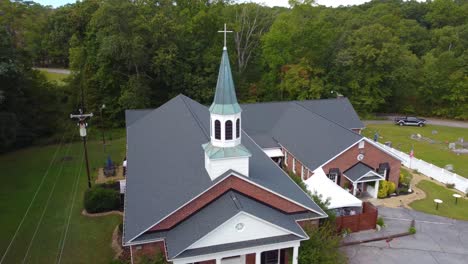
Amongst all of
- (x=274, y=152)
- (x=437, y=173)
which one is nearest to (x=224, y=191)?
(x=274, y=152)

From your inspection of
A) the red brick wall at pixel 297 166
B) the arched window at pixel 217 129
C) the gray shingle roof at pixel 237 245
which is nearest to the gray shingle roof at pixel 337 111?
the red brick wall at pixel 297 166

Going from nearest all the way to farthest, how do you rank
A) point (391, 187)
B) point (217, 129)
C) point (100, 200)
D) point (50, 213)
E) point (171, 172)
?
point (217, 129) → point (171, 172) → point (100, 200) → point (50, 213) → point (391, 187)

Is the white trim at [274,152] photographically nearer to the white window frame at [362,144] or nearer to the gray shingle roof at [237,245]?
the white window frame at [362,144]

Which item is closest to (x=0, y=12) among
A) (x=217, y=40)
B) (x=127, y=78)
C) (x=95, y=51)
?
(x=95, y=51)

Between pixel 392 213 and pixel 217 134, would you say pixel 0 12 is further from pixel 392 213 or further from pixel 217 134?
pixel 392 213

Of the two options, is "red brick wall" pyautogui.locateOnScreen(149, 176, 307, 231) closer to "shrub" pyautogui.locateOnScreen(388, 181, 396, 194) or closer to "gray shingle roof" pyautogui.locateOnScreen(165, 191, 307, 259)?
"gray shingle roof" pyautogui.locateOnScreen(165, 191, 307, 259)

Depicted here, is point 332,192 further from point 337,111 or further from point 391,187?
point 337,111
